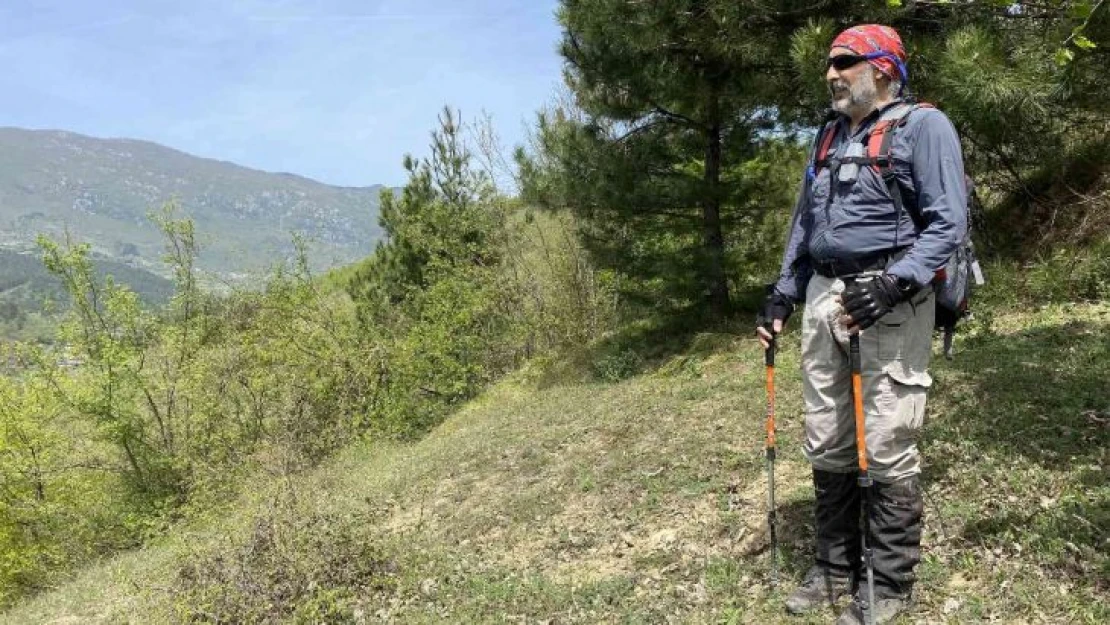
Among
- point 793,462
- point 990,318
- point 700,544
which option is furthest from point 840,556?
point 990,318

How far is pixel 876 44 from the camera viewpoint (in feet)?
9.14

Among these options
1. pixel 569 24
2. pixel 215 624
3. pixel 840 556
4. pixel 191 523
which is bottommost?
pixel 191 523

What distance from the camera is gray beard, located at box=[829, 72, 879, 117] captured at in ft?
9.32

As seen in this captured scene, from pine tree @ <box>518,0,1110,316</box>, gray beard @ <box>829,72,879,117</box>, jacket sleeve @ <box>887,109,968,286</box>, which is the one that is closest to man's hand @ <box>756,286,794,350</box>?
jacket sleeve @ <box>887,109,968,286</box>

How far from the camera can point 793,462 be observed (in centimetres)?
521

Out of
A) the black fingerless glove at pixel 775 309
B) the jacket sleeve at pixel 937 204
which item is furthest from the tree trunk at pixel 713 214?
the jacket sleeve at pixel 937 204

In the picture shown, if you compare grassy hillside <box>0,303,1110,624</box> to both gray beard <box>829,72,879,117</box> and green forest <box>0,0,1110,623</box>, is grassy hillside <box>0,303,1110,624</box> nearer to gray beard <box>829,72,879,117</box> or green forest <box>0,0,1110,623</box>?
green forest <box>0,0,1110,623</box>

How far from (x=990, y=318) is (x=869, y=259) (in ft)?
15.5

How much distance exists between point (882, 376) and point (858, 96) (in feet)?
3.64

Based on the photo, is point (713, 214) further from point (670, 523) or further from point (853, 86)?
point (853, 86)

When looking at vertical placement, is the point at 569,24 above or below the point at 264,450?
above

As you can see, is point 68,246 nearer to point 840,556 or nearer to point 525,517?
point 525,517

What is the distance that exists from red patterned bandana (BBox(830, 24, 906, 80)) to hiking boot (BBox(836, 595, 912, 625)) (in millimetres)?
2161

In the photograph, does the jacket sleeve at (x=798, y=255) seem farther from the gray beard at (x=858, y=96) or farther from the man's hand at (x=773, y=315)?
the gray beard at (x=858, y=96)
